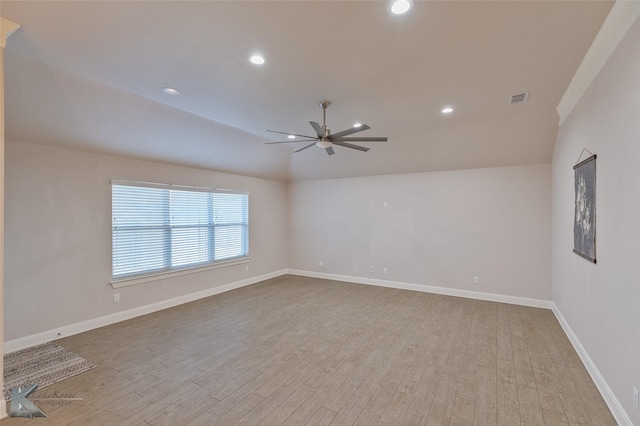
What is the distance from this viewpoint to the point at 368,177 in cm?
675

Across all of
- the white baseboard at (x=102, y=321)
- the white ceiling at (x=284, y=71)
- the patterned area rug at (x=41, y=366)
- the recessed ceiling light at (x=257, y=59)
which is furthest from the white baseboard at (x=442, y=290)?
the recessed ceiling light at (x=257, y=59)

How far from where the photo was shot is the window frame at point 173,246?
4.47 meters

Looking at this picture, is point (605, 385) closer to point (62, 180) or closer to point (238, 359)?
point (238, 359)

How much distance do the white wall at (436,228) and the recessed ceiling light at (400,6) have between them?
175 inches

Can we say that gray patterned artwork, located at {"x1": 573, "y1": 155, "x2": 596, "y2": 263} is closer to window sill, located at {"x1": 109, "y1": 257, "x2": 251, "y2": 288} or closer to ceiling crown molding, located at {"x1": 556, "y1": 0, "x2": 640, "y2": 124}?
ceiling crown molding, located at {"x1": 556, "y1": 0, "x2": 640, "y2": 124}

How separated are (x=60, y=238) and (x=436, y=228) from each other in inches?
246

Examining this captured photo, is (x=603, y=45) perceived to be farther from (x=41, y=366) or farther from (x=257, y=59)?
(x=41, y=366)

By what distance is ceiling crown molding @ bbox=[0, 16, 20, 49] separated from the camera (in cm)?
209

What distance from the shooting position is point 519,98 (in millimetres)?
3551

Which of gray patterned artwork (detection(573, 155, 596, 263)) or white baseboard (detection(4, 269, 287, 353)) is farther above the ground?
gray patterned artwork (detection(573, 155, 596, 263))

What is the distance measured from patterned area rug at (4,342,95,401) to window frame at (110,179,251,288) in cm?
113

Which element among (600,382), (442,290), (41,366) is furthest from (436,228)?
(41,366)

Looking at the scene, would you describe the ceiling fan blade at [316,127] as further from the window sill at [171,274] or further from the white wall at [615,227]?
the window sill at [171,274]

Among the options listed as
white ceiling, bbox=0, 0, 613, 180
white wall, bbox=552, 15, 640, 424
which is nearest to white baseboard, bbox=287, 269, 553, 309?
white wall, bbox=552, 15, 640, 424
